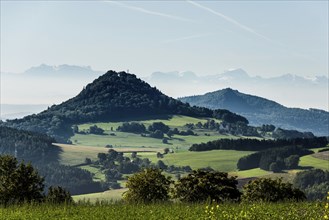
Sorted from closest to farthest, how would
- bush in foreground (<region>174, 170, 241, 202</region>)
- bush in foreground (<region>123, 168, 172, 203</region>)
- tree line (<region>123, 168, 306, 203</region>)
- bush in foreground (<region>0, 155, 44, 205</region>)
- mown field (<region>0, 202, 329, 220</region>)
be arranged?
mown field (<region>0, 202, 329, 220</region>), bush in foreground (<region>0, 155, 44, 205</region>), bush in foreground (<region>123, 168, 172, 203</region>), tree line (<region>123, 168, 306, 203</region>), bush in foreground (<region>174, 170, 241, 202</region>)

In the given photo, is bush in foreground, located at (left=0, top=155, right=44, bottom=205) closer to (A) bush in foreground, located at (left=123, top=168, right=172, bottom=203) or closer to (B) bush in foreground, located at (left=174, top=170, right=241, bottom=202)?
(A) bush in foreground, located at (left=123, top=168, right=172, bottom=203)

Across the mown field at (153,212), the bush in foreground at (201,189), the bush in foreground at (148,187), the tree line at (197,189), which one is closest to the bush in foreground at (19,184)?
the tree line at (197,189)

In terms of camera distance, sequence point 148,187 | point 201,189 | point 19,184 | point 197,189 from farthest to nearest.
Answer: point 201,189 → point 197,189 → point 148,187 → point 19,184

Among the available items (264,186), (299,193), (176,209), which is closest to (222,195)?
(264,186)

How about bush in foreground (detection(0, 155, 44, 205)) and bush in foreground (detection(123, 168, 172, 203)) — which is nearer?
bush in foreground (detection(0, 155, 44, 205))

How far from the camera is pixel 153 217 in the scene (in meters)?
32.1

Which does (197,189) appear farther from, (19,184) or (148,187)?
(19,184)

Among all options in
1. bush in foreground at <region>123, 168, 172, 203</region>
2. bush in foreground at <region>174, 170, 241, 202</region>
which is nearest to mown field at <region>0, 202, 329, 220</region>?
bush in foreground at <region>123, 168, 172, 203</region>

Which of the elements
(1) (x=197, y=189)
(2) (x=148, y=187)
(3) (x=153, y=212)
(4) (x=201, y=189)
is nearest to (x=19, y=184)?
(2) (x=148, y=187)

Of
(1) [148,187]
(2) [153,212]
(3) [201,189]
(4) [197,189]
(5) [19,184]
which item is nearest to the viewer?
(2) [153,212]

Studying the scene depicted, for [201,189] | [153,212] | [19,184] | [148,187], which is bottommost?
[201,189]

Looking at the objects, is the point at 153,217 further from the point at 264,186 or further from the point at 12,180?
the point at 264,186

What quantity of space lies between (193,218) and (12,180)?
30698 millimetres

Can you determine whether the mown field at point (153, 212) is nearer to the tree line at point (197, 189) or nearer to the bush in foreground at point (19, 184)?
the bush in foreground at point (19, 184)
